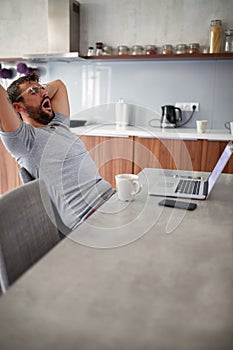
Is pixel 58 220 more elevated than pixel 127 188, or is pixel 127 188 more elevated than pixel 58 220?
pixel 127 188

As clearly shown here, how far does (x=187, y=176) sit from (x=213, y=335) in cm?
122

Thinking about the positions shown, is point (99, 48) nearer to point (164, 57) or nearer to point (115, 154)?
point (164, 57)

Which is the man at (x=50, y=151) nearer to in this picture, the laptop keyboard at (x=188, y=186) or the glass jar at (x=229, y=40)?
the laptop keyboard at (x=188, y=186)

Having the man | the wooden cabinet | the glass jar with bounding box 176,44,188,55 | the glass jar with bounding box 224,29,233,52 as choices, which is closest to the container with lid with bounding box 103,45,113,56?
the glass jar with bounding box 176,44,188,55

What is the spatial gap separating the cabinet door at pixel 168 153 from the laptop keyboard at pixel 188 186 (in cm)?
149

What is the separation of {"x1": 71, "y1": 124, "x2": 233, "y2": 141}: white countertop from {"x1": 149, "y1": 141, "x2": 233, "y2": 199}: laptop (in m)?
1.40

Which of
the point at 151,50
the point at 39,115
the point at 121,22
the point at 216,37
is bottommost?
the point at 39,115

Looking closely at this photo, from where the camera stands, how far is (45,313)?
0.64 m

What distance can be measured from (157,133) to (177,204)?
1.97 meters

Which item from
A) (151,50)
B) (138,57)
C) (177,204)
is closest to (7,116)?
(177,204)

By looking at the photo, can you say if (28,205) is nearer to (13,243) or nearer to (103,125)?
(13,243)

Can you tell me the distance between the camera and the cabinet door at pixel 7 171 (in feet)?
11.8

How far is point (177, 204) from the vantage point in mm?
1291

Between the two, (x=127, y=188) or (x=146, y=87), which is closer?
(x=127, y=188)
